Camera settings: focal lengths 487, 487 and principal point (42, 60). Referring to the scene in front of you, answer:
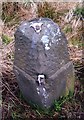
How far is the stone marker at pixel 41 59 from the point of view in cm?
201

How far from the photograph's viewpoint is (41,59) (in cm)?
201

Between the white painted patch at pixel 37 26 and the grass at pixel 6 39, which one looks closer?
the white painted patch at pixel 37 26

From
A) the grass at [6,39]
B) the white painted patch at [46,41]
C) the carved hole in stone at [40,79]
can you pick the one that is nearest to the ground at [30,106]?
the grass at [6,39]

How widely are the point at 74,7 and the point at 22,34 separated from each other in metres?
0.87

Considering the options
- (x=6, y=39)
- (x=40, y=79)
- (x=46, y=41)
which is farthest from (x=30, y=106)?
(x=6, y=39)

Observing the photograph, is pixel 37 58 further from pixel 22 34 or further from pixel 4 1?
pixel 4 1

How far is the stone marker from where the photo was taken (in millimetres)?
2008

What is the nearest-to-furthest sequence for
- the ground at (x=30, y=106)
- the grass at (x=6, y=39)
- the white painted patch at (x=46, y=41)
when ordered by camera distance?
the white painted patch at (x=46, y=41), the ground at (x=30, y=106), the grass at (x=6, y=39)

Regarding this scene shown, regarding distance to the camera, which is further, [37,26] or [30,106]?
[30,106]

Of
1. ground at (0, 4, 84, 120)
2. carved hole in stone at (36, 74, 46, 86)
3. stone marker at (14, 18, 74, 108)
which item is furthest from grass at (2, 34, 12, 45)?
carved hole in stone at (36, 74, 46, 86)

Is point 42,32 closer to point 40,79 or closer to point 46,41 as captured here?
point 46,41

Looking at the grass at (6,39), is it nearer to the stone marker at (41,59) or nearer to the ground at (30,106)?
the ground at (30,106)

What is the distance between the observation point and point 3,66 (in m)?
2.39

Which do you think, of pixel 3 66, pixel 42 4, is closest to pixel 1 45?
pixel 3 66
